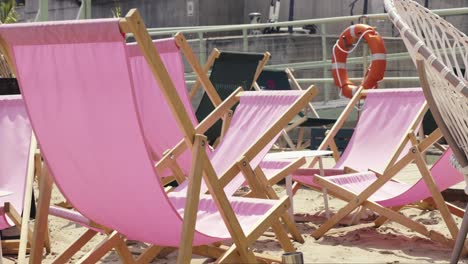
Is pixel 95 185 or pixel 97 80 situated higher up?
pixel 97 80

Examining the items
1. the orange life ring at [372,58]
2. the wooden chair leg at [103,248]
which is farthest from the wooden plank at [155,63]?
the orange life ring at [372,58]

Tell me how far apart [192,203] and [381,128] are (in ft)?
8.56

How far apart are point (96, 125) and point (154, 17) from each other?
1691 centimetres

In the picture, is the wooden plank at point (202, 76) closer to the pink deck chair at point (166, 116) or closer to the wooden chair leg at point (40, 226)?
the pink deck chair at point (166, 116)

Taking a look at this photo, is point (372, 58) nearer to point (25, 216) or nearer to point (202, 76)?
point (202, 76)

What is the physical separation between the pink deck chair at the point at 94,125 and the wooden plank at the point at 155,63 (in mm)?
82

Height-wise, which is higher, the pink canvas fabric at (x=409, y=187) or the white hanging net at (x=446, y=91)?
the white hanging net at (x=446, y=91)

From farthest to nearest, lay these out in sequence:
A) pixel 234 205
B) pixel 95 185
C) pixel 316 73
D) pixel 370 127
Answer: pixel 316 73 → pixel 370 127 → pixel 234 205 → pixel 95 185

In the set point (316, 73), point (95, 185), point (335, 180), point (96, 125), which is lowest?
point (316, 73)

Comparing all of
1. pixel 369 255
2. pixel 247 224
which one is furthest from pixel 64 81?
pixel 369 255

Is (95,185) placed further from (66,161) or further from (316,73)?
(316,73)

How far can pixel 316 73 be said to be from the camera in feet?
42.8

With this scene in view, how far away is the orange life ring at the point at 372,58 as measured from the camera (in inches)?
285

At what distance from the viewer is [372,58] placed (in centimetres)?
748
